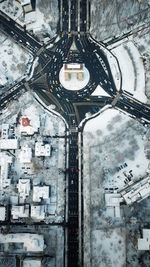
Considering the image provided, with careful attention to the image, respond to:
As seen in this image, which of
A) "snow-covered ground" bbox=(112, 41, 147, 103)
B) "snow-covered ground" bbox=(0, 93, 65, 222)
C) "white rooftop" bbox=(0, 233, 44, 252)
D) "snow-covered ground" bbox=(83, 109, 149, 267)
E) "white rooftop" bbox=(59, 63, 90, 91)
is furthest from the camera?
"white rooftop" bbox=(59, 63, 90, 91)

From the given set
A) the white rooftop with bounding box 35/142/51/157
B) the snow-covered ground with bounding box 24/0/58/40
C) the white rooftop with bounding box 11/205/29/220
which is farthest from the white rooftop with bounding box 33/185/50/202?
the snow-covered ground with bounding box 24/0/58/40

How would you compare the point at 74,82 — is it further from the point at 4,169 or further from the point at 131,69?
the point at 4,169

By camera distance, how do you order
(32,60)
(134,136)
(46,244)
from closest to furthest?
(46,244)
(134,136)
(32,60)

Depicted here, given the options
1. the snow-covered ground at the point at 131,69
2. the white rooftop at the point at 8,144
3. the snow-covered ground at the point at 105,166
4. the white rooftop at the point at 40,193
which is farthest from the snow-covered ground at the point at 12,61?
the white rooftop at the point at 40,193

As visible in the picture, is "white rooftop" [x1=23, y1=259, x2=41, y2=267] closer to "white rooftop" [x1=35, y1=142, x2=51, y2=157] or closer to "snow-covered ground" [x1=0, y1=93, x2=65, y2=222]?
"snow-covered ground" [x1=0, y1=93, x2=65, y2=222]

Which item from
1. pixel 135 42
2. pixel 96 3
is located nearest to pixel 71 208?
pixel 135 42

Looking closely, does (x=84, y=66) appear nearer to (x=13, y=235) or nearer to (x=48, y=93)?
(x=48, y=93)

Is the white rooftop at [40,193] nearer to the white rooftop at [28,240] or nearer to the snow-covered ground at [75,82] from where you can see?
the white rooftop at [28,240]
